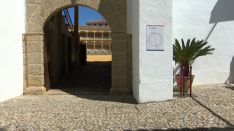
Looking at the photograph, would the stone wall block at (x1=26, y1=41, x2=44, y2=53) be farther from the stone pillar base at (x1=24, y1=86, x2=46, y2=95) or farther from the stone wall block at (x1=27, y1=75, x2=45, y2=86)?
the stone pillar base at (x1=24, y1=86, x2=46, y2=95)

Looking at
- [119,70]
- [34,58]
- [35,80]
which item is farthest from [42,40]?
[119,70]

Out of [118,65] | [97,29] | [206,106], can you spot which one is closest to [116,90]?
[118,65]

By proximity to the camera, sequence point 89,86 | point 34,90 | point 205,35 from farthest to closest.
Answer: point 89,86 → point 205,35 → point 34,90

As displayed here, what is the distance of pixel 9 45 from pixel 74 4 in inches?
97.0

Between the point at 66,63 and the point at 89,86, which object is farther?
the point at 66,63

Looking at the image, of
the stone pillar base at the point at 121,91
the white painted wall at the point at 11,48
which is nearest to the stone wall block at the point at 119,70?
the stone pillar base at the point at 121,91

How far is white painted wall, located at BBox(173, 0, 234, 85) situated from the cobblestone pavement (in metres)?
1.33

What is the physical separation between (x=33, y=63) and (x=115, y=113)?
4.63m

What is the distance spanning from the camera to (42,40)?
1375 centimetres

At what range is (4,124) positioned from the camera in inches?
347

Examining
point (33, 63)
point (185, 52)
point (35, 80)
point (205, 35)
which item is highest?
point (205, 35)

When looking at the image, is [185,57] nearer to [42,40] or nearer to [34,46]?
[42,40]

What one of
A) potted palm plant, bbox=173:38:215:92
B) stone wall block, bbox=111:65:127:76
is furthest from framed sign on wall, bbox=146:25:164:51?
stone wall block, bbox=111:65:127:76

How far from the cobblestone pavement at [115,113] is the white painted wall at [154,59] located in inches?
13.3
